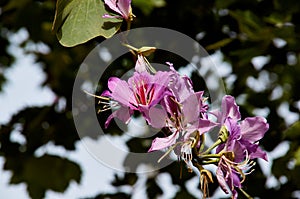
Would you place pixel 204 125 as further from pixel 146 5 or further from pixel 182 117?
pixel 146 5

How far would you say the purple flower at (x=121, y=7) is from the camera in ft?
2.79

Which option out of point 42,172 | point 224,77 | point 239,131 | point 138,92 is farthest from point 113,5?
point 42,172

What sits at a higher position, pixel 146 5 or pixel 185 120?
pixel 185 120

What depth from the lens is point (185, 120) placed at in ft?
2.58

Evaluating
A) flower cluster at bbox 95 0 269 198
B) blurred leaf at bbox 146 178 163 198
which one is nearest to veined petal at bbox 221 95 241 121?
flower cluster at bbox 95 0 269 198

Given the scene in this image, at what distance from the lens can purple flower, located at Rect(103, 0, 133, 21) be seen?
2.79 feet

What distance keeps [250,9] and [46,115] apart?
2.57ft

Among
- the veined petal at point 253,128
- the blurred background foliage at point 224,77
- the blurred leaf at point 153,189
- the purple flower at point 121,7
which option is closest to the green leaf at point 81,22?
the purple flower at point 121,7

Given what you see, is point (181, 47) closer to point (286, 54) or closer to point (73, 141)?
point (286, 54)

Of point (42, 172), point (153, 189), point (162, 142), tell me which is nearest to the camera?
point (162, 142)

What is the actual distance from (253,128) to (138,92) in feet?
0.59

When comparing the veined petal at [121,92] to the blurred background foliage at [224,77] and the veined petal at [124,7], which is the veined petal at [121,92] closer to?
the veined petal at [124,7]

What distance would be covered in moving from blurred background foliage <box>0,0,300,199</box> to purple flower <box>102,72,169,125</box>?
2.42 ft

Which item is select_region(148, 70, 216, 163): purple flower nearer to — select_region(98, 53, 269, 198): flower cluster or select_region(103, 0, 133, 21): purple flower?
select_region(98, 53, 269, 198): flower cluster
